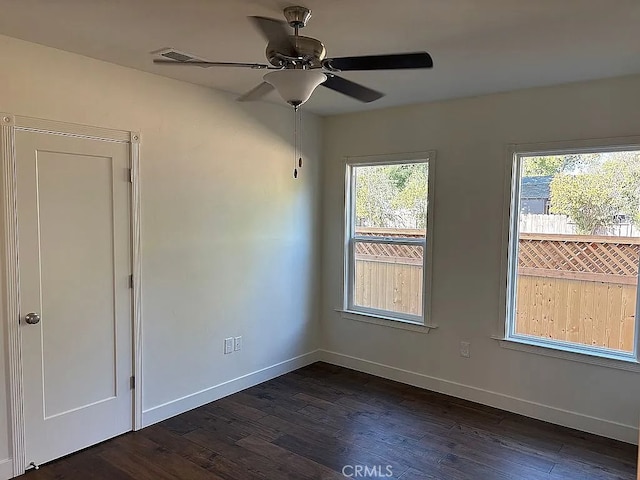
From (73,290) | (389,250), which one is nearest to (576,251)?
(389,250)

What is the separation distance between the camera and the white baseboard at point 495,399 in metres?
3.27

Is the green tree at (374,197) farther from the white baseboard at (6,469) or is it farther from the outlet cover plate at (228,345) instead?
the white baseboard at (6,469)

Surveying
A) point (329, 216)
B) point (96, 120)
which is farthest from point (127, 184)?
point (329, 216)

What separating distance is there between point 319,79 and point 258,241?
229 centimetres

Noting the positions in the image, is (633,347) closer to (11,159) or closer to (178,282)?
(178,282)

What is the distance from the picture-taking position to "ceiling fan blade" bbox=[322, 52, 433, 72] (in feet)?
6.24

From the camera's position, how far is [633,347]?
10.5ft

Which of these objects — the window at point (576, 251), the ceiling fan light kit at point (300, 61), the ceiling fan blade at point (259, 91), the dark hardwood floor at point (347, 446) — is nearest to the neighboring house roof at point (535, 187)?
the window at point (576, 251)

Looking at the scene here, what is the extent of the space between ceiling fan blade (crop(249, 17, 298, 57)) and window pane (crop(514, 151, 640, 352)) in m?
2.44

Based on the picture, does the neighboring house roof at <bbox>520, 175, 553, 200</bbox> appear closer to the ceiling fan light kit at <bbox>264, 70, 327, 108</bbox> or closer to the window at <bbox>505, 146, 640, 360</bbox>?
the window at <bbox>505, 146, 640, 360</bbox>

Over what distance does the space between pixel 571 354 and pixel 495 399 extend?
72cm

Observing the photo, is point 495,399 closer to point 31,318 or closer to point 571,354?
point 571,354

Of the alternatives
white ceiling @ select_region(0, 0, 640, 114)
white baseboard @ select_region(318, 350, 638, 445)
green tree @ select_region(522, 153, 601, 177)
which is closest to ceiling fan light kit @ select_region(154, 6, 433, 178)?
white ceiling @ select_region(0, 0, 640, 114)

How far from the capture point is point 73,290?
2914 millimetres
